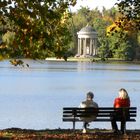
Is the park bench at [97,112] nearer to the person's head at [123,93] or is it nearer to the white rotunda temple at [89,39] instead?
the person's head at [123,93]

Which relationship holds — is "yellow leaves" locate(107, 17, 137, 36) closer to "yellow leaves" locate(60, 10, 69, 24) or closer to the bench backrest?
"yellow leaves" locate(60, 10, 69, 24)

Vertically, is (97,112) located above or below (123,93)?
below

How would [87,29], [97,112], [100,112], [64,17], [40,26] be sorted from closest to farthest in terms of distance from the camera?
1. [40,26]
2. [64,17]
3. [97,112]
4. [100,112]
5. [87,29]

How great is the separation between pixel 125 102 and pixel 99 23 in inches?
4895

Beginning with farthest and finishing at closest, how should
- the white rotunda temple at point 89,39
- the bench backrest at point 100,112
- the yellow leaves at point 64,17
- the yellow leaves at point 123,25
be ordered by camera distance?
1. the white rotunda temple at point 89,39
2. the bench backrest at point 100,112
3. the yellow leaves at point 123,25
4. the yellow leaves at point 64,17

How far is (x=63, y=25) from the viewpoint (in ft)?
44.0

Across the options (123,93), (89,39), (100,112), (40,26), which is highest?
(40,26)

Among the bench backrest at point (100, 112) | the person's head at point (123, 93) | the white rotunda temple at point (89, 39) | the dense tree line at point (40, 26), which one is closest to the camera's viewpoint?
the dense tree line at point (40, 26)

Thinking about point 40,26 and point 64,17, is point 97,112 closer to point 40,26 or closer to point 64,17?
point 64,17

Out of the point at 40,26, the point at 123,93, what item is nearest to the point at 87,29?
the point at 123,93

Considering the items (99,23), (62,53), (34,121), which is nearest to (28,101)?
(34,121)

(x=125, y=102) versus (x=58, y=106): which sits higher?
(x=125, y=102)

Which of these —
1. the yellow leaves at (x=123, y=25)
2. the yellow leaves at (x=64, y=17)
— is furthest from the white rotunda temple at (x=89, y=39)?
the yellow leaves at (x=64, y=17)

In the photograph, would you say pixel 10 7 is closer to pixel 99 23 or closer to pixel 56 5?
pixel 56 5
